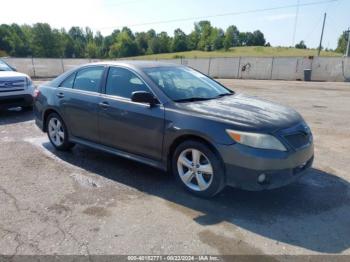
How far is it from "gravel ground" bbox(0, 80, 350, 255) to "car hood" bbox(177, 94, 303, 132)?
0.95 m

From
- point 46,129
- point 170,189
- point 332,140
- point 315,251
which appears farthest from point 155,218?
point 332,140

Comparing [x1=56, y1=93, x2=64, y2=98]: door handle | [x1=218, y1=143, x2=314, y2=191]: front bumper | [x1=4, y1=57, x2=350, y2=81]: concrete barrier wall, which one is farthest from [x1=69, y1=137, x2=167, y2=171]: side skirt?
[x1=4, y1=57, x2=350, y2=81]: concrete barrier wall

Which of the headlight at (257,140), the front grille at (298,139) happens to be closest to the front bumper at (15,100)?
the headlight at (257,140)

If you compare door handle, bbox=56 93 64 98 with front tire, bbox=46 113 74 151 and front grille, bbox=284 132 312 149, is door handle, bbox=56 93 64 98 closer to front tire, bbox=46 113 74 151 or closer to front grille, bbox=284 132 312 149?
front tire, bbox=46 113 74 151

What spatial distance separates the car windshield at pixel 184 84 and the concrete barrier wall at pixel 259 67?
19709mm

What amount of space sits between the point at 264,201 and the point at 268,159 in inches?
28.5

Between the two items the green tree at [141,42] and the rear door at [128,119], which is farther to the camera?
the green tree at [141,42]

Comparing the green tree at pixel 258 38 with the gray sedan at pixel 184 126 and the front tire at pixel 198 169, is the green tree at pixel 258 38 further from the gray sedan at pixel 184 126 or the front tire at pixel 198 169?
the front tire at pixel 198 169

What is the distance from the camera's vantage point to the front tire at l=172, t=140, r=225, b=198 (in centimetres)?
371

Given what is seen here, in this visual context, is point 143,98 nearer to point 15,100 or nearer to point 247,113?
point 247,113

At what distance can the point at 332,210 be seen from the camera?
3.72 metres

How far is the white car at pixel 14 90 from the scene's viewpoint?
27.6 ft

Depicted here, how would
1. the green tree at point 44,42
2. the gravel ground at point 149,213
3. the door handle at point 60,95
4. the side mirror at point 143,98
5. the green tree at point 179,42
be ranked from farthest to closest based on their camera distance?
the green tree at point 179,42, the green tree at point 44,42, the door handle at point 60,95, the side mirror at point 143,98, the gravel ground at point 149,213

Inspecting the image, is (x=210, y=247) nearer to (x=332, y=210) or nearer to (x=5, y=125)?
(x=332, y=210)
